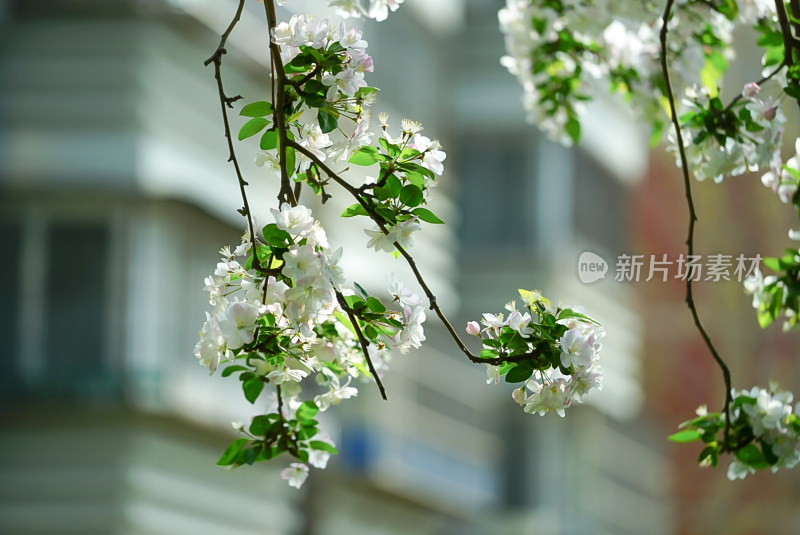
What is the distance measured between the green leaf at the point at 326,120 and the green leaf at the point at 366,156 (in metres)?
0.06

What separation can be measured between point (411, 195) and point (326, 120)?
0.21 m

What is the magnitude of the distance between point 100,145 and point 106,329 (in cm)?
113

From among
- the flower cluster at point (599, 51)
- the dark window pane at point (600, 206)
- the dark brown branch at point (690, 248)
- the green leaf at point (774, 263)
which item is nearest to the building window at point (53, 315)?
the flower cluster at point (599, 51)

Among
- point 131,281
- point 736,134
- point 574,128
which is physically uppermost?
point 131,281

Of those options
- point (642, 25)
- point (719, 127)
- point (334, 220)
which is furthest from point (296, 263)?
point (334, 220)

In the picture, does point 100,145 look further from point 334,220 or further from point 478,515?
point 478,515

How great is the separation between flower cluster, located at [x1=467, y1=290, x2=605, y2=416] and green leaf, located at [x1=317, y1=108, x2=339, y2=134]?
17.6 inches

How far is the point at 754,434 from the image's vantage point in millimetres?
3287

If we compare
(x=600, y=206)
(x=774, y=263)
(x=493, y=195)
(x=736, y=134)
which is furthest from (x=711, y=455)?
(x=600, y=206)

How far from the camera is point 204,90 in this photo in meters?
9.66

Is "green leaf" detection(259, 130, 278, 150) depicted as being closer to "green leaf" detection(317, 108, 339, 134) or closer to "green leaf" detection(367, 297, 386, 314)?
"green leaf" detection(317, 108, 339, 134)

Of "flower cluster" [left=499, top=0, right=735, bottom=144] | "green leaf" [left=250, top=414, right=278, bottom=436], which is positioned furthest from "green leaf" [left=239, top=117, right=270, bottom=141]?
"flower cluster" [left=499, top=0, right=735, bottom=144]

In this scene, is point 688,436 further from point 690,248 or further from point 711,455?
point 690,248

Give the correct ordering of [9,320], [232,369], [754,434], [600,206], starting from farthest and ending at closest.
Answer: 1. [600,206]
2. [9,320]
3. [754,434]
4. [232,369]
